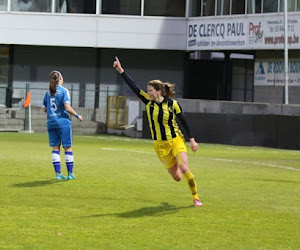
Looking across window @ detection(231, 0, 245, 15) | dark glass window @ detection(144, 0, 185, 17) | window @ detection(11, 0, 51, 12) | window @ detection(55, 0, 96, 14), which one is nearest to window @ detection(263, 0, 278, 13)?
window @ detection(231, 0, 245, 15)

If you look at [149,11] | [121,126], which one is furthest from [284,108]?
[149,11]

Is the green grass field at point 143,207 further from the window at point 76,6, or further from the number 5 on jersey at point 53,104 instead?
the window at point 76,6

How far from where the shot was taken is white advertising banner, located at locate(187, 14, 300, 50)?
40.5 meters

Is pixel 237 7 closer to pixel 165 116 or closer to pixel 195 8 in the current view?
pixel 195 8

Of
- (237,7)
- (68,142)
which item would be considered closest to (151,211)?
(68,142)

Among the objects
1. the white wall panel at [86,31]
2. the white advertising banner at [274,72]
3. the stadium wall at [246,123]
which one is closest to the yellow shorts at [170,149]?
the stadium wall at [246,123]

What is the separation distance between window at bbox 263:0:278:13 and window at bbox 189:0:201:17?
468 centimetres

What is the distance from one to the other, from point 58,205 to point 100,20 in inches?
1359

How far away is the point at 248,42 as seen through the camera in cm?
4241

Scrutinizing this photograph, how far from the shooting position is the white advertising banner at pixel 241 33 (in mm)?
40469

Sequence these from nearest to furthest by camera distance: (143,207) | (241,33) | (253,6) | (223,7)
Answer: (143,207)
(241,33)
(253,6)
(223,7)

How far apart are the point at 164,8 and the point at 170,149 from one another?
34437mm

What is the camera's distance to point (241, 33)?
42.7 meters

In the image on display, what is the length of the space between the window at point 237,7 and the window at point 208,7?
4.13 feet
